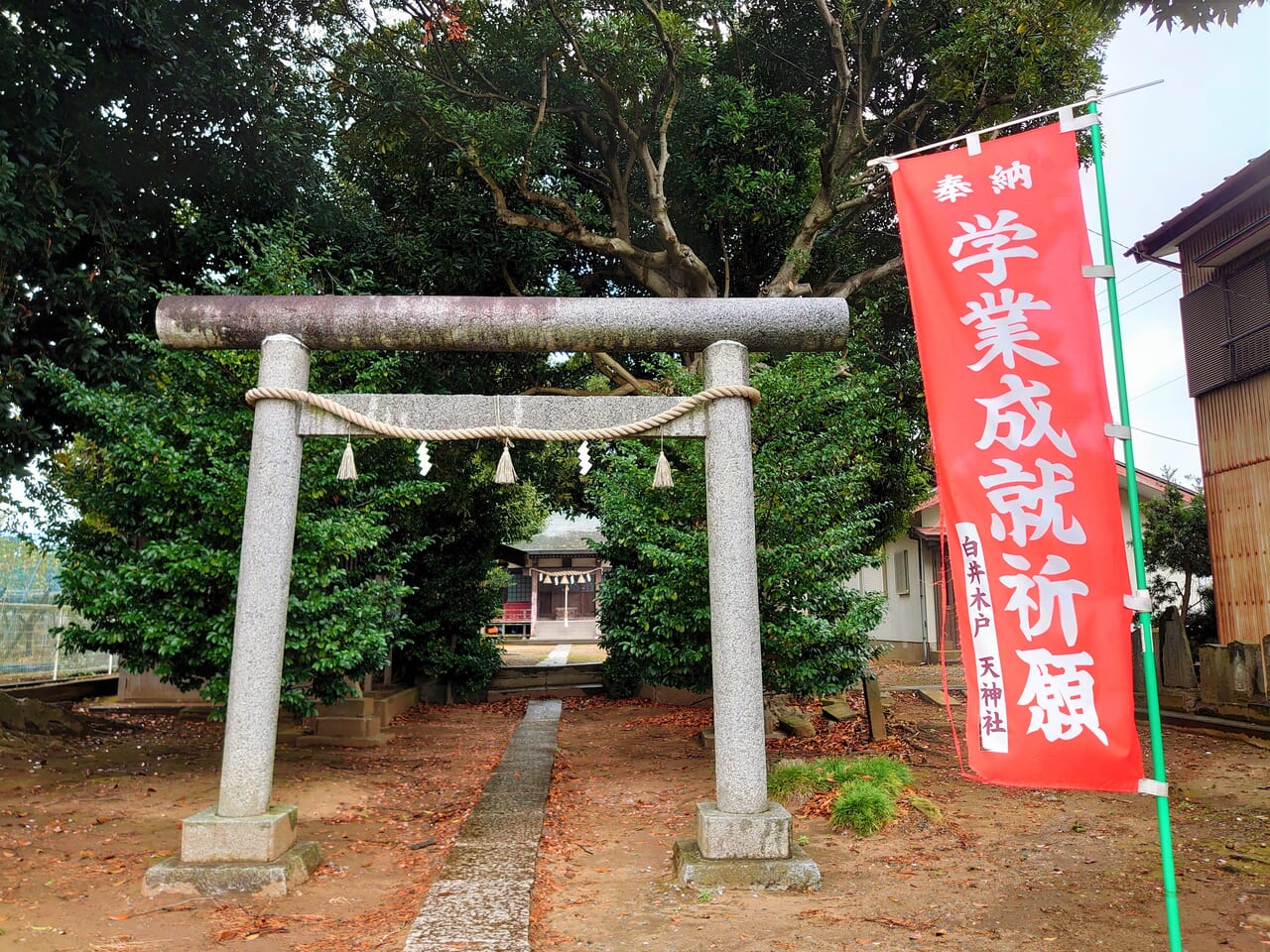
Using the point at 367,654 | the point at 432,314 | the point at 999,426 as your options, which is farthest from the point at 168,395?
the point at 999,426

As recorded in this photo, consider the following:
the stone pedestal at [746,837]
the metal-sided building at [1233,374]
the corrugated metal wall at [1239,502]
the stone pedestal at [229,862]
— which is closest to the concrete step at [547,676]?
the corrugated metal wall at [1239,502]

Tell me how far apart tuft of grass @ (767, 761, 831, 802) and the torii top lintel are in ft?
13.6

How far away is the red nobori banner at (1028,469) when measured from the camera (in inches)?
150

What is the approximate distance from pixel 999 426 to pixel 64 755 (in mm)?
9995

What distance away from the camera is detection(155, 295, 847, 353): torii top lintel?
6.05m

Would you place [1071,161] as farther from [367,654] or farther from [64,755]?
[64,755]

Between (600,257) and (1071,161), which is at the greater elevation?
(600,257)

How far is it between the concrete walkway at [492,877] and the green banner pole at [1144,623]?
3.10 meters

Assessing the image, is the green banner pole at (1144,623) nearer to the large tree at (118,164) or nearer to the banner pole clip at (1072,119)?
the banner pole clip at (1072,119)

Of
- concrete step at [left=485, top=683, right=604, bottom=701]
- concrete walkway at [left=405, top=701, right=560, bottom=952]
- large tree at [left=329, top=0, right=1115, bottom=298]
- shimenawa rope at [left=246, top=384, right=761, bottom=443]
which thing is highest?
large tree at [left=329, top=0, right=1115, bottom=298]

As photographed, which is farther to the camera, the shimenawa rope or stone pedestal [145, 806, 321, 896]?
the shimenawa rope

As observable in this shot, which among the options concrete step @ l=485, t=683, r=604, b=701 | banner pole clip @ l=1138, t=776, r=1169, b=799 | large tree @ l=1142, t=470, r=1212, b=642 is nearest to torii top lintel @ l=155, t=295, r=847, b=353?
banner pole clip @ l=1138, t=776, r=1169, b=799

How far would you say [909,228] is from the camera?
450 centimetres

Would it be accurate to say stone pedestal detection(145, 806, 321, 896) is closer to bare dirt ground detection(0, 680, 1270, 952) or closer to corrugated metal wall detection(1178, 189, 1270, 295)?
bare dirt ground detection(0, 680, 1270, 952)
